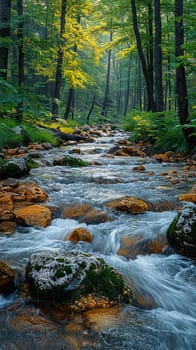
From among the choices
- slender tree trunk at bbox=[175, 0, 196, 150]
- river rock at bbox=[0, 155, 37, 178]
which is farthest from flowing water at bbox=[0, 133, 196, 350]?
slender tree trunk at bbox=[175, 0, 196, 150]

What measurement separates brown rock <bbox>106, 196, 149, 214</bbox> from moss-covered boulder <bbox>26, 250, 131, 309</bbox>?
204 cm

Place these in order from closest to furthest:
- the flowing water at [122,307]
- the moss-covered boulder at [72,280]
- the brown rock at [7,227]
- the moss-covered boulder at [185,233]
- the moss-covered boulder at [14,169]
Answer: the flowing water at [122,307], the moss-covered boulder at [72,280], the moss-covered boulder at [185,233], the brown rock at [7,227], the moss-covered boulder at [14,169]

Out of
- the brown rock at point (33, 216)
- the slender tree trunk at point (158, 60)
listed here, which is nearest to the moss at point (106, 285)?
the brown rock at point (33, 216)

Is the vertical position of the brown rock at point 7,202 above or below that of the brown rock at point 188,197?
below

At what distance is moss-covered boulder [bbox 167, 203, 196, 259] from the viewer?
11.8 feet

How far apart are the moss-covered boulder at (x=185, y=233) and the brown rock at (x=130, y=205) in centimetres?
109

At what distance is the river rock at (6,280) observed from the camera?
2.82 metres

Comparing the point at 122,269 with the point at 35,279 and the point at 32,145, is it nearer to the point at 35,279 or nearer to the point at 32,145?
the point at 35,279

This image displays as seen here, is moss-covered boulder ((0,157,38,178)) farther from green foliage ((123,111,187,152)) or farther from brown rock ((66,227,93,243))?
green foliage ((123,111,187,152))

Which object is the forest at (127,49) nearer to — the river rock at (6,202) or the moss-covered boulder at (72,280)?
the river rock at (6,202)

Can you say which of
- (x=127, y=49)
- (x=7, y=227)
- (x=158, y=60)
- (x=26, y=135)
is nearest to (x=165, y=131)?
(x=158, y=60)

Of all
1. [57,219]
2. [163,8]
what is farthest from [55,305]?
[163,8]

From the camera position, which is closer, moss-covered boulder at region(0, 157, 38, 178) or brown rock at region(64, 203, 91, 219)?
brown rock at region(64, 203, 91, 219)

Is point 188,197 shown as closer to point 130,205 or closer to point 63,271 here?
point 130,205
